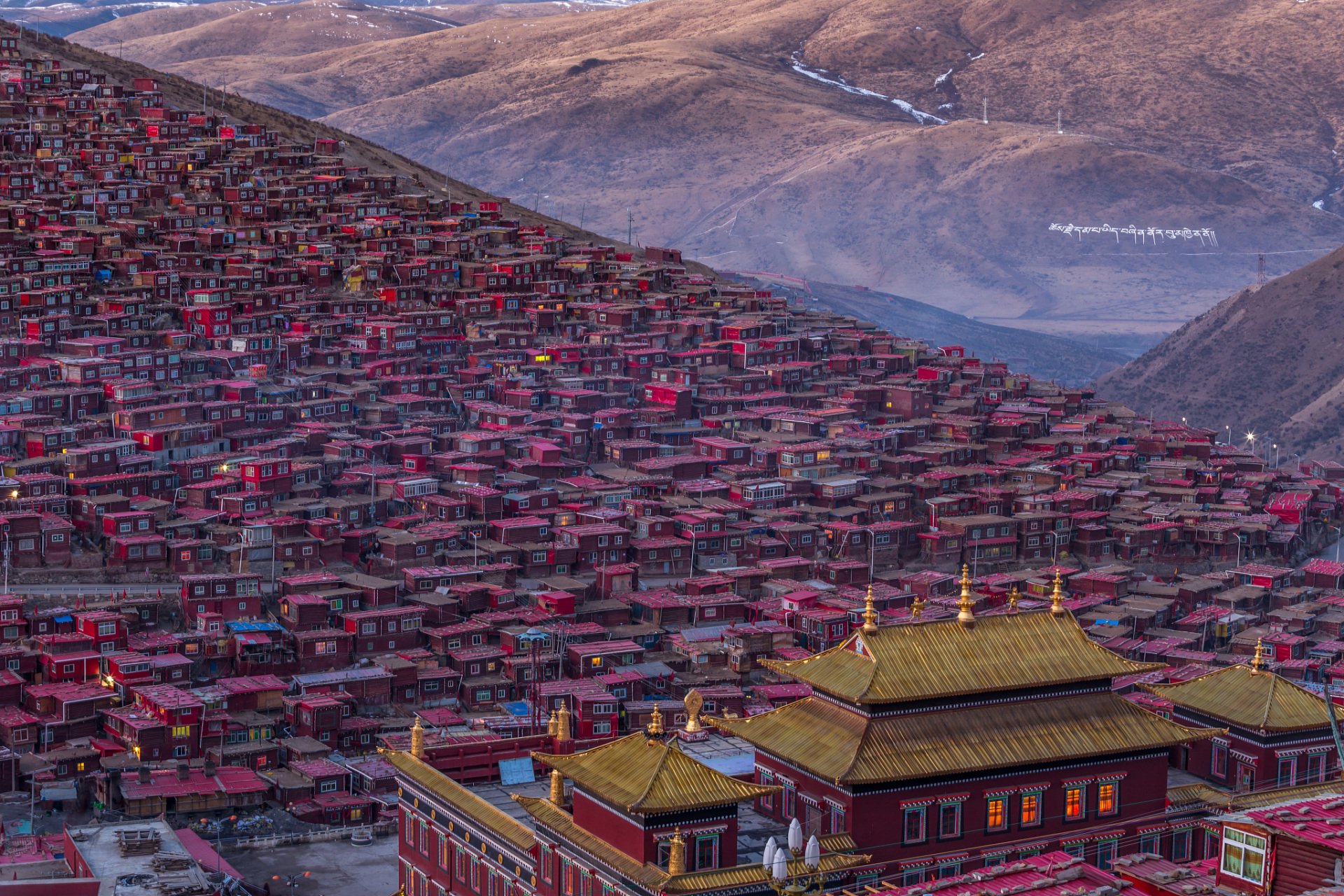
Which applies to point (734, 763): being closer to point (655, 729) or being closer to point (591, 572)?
point (655, 729)

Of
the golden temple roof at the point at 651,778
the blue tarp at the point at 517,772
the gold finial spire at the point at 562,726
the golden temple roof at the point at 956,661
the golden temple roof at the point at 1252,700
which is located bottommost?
the blue tarp at the point at 517,772

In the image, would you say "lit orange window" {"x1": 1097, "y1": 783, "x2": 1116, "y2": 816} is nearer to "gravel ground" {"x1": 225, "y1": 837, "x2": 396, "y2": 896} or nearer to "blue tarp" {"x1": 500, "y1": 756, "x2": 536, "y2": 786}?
"blue tarp" {"x1": 500, "y1": 756, "x2": 536, "y2": 786}

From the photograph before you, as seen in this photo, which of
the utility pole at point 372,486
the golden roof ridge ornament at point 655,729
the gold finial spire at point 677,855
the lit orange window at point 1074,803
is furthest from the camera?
the utility pole at point 372,486

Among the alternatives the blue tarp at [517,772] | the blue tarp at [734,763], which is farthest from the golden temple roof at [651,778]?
the blue tarp at [517,772]

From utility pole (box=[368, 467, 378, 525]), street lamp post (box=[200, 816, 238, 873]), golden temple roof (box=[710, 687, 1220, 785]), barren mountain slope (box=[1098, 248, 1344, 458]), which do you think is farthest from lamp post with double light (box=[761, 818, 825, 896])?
barren mountain slope (box=[1098, 248, 1344, 458])

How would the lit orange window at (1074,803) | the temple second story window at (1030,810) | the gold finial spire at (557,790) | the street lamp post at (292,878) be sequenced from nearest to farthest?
the gold finial spire at (557,790)
the temple second story window at (1030,810)
the lit orange window at (1074,803)
the street lamp post at (292,878)

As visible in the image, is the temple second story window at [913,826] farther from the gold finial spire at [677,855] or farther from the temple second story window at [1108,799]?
the gold finial spire at [677,855]

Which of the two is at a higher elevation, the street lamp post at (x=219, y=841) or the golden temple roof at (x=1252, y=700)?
the golden temple roof at (x=1252, y=700)
